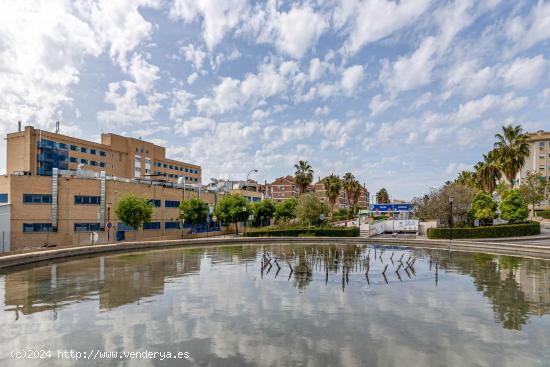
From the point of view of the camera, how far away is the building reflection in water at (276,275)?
57.6 feet

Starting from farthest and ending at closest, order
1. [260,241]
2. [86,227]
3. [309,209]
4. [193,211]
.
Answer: [309,209] → [193,211] → [260,241] → [86,227]

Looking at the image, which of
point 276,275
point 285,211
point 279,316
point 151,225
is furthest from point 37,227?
point 279,316

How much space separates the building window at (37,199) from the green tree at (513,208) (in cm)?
6324

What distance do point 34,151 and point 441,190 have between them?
269ft

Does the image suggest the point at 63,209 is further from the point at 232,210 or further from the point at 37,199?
the point at 232,210

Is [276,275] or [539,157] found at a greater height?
[539,157]

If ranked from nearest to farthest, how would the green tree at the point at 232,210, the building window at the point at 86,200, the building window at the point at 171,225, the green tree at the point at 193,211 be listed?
the building window at the point at 86,200 → the green tree at the point at 193,211 → the building window at the point at 171,225 → the green tree at the point at 232,210

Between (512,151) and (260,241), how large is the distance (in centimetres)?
4577

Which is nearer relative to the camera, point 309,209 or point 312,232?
point 312,232

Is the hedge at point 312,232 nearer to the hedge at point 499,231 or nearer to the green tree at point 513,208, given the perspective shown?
the hedge at point 499,231

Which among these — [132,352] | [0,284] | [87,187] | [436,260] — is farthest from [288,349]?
[87,187]

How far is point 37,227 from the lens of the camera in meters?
45.6

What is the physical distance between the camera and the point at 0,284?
21.7 metres

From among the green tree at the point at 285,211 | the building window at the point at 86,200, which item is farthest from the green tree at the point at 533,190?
the building window at the point at 86,200
